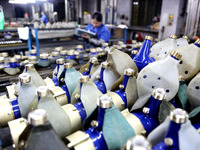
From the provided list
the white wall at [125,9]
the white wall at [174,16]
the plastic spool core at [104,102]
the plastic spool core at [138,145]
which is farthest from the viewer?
the white wall at [125,9]

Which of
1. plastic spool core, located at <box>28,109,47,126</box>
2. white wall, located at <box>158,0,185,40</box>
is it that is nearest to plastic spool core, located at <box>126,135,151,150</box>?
plastic spool core, located at <box>28,109,47,126</box>

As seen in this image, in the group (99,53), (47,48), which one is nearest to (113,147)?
(99,53)

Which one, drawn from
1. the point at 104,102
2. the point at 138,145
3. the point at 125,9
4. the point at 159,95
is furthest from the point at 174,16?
the point at 138,145

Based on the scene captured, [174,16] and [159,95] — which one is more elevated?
[174,16]

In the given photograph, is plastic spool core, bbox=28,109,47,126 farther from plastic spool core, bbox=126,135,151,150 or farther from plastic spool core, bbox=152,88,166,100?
plastic spool core, bbox=152,88,166,100

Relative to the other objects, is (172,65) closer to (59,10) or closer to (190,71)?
(190,71)

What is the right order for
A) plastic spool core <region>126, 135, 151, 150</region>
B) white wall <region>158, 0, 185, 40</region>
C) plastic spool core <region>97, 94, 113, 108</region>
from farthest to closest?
white wall <region>158, 0, 185, 40</region> < plastic spool core <region>97, 94, 113, 108</region> < plastic spool core <region>126, 135, 151, 150</region>

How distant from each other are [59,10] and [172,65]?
42.0ft

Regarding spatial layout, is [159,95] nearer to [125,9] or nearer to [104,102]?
[104,102]

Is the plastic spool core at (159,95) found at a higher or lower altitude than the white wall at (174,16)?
lower

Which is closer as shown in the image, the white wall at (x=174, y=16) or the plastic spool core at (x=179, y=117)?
the plastic spool core at (x=179, y=117)

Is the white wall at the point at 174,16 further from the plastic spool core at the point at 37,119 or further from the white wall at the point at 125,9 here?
the plastic spool core at the point at 37,119

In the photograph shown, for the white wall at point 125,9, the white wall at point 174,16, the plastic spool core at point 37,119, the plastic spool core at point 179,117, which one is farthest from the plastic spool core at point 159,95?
the white wall at point 125,9

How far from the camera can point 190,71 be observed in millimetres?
843
